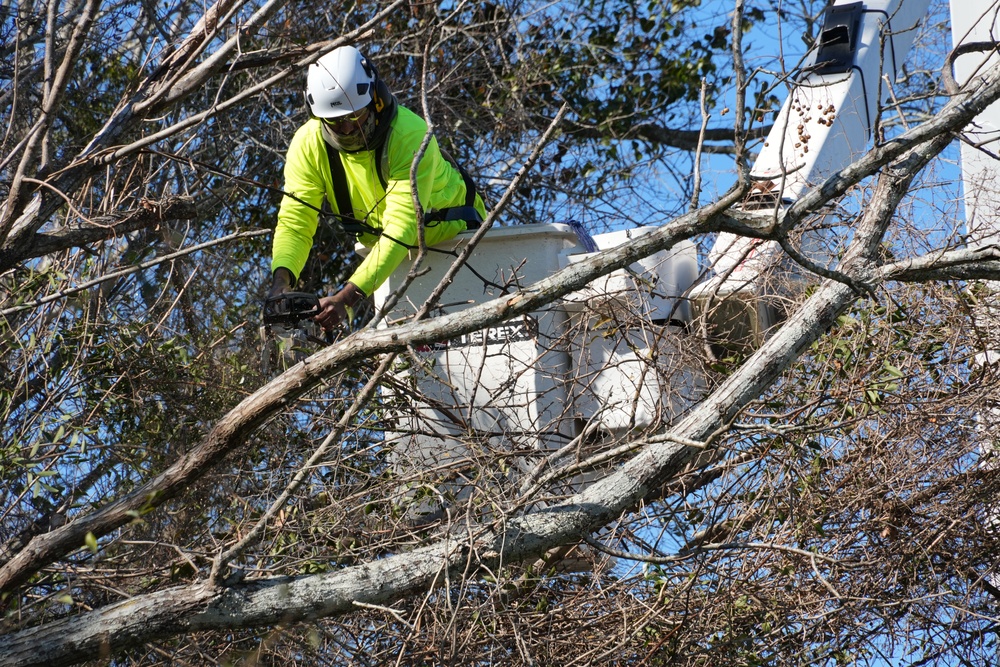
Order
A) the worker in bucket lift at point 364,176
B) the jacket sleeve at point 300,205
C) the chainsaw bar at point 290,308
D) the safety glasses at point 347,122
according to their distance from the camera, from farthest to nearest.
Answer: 1. the jacket sleeve at point 300,205
2. the safety glasses at point 347,122
3. the worker in bucket lift at point 364,176
4. the chainsaw bar at point 290,308

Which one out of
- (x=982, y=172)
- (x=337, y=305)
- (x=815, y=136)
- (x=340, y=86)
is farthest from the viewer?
(x=815, y=136)

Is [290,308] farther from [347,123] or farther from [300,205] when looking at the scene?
[347,123]

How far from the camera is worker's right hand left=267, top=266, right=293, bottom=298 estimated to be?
17.0 feet

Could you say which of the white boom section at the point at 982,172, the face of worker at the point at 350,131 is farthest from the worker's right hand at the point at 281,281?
the white boom section at the point at 982,172

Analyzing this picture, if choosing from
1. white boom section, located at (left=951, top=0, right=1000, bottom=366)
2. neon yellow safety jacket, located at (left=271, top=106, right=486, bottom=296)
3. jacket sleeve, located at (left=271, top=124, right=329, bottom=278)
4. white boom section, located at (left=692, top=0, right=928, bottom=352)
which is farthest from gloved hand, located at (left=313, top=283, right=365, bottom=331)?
white boom section, located at (left=951, top=0, right=1000, bottom=366)

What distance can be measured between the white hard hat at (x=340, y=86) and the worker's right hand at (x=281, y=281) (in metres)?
0.73

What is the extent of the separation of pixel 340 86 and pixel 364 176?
1.58 ft

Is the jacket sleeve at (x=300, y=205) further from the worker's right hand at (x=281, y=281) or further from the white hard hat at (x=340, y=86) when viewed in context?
the white hard hat at (x=340, y=86)

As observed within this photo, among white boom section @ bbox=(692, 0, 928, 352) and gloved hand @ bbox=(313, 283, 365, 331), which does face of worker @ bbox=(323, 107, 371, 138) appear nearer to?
gloved hand @ bbox=(313, 283, 365, 331)

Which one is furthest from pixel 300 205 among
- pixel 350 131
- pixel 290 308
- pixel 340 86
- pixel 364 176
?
pixel 290 308

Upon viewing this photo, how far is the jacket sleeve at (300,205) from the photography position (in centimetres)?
542

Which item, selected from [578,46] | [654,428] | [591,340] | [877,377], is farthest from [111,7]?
[877,377]

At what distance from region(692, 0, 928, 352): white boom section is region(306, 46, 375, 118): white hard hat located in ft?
5.72

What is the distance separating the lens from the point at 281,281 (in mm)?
5258
